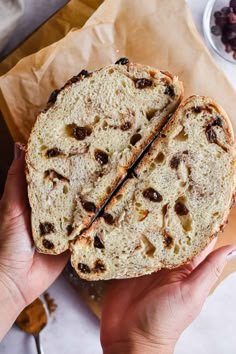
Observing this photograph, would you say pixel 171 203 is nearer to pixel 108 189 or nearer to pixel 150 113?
pixel 108 189

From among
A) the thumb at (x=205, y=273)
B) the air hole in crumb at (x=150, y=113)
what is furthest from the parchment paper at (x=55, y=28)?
the thumb at (x=205, y=273)

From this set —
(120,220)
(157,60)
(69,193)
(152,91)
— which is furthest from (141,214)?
(157,60)

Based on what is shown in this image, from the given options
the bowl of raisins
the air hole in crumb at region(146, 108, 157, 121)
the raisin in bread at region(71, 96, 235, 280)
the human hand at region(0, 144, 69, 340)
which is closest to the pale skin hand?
the human hand at region(0, 144, 69, 340)

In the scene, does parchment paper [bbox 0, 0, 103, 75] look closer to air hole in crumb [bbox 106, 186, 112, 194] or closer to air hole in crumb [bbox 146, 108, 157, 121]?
air hole in crumb [bbox 146, 108, 157, 121]

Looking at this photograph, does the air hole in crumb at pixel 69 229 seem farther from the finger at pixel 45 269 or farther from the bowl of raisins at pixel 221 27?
the bowl of raisins at pixel 221 27

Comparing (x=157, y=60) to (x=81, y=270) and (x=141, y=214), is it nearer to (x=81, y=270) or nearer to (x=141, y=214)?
(x=141, y=214)

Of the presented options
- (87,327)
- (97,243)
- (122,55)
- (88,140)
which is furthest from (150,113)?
(87,327)
